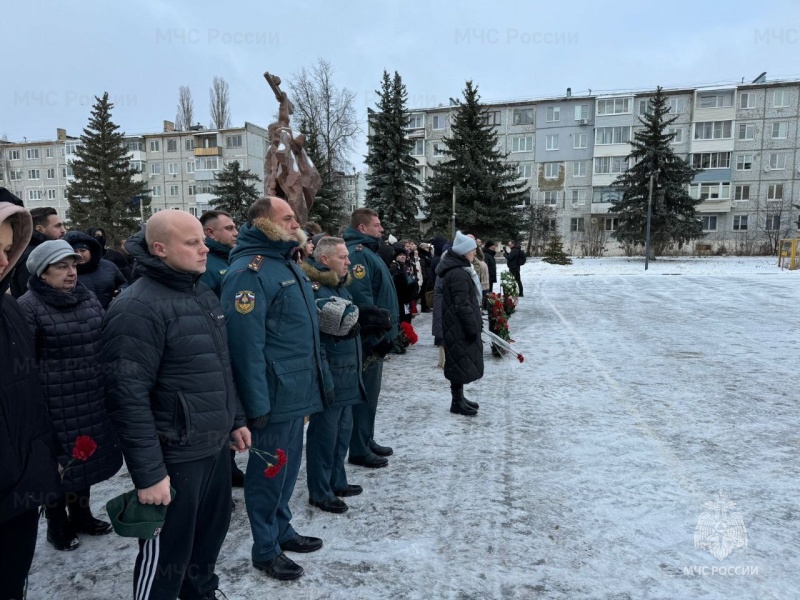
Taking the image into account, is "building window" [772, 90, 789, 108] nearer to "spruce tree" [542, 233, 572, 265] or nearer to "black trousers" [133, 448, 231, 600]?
"spruce tree" [542, 233, 572, 265]

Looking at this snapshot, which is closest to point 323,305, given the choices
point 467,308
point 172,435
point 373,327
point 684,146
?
point 373,327

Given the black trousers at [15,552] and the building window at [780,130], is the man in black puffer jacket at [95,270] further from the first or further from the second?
the building window at [780,130]

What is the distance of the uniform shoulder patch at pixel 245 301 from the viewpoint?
287 cm

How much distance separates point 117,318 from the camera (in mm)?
2223

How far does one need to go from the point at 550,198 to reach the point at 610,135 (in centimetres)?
787

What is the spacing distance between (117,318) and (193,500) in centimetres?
88

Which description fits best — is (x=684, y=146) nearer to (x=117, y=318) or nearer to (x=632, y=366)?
(x=632, y=366)

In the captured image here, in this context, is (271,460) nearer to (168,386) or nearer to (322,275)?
(168,386)

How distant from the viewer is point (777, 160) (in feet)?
163

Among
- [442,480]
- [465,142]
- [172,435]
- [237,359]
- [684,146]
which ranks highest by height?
[684,146]

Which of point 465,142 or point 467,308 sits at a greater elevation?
point 465,142

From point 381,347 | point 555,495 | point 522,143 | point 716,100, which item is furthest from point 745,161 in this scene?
point 381,347

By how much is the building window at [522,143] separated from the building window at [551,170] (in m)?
2.38

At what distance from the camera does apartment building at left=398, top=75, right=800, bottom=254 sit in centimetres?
4866
